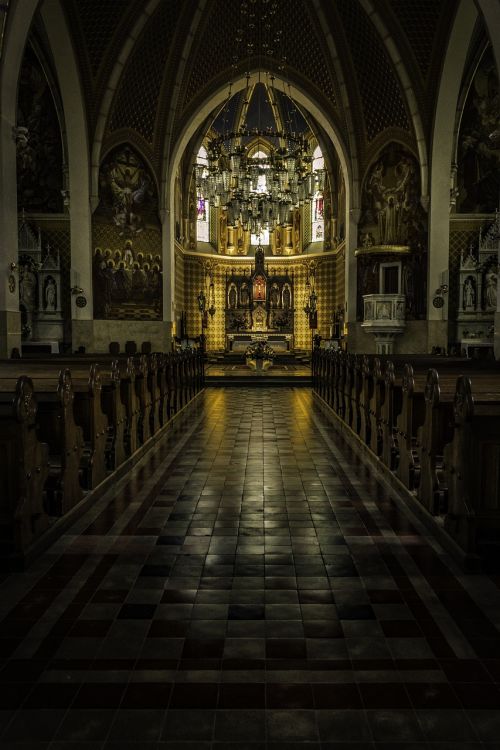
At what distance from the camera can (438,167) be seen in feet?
69.1

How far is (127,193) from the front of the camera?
74.4ft

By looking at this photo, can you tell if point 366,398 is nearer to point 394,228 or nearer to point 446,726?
point 446,726

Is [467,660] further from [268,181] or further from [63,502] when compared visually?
[268,181]

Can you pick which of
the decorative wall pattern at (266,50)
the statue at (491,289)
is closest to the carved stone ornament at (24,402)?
the statue at (491,289)

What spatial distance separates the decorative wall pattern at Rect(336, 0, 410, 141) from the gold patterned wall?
315 inches

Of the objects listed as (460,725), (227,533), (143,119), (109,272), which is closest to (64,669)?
(460,725)

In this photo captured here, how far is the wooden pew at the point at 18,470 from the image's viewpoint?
4.39 m

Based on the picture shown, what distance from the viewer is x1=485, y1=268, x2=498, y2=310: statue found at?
20.4 meters

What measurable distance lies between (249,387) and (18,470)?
14840mm

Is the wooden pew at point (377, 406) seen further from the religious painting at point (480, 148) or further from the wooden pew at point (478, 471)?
the religious painting at point (480, 148)

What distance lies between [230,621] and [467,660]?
1269mm

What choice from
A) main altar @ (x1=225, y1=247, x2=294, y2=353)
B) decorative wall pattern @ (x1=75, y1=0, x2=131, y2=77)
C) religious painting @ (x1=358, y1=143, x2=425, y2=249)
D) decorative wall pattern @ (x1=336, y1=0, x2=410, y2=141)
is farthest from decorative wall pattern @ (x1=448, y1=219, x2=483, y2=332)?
decorative wall pattern @ (x1=75, y1=0, x2=131, y2=77)

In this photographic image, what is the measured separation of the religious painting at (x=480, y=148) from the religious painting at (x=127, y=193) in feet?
35.1

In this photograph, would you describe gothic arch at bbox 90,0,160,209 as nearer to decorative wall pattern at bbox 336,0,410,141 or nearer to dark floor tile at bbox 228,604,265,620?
decorative wall pattern at bbox 336,0,410,141
